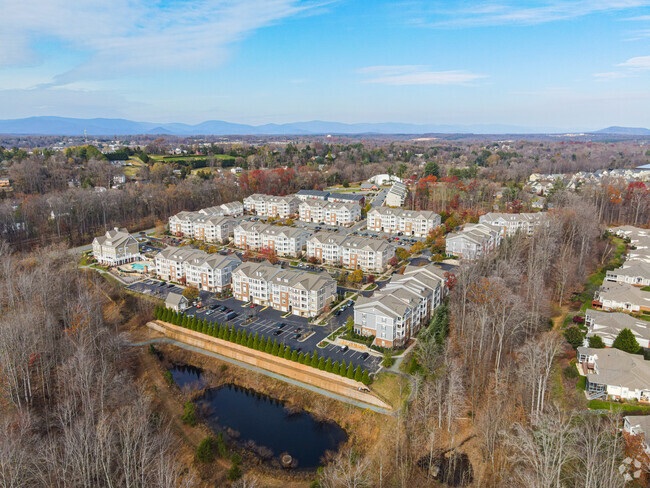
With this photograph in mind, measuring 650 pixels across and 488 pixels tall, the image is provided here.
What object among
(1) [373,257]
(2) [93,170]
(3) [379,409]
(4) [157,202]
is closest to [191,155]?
(2) [93,170]

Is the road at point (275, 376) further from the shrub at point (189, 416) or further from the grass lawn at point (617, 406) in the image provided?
the grass lawn at point (617, 406)

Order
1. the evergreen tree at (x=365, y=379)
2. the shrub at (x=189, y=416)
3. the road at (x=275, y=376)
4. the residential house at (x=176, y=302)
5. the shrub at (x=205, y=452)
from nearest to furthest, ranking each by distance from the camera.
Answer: the shrub at (x=205, y=452) → the shrub at (x=189, y=416) → the road at (x=275, y=376) → the evergreen tree at (x=365, y=379) → the residential house at (x=176, y=302)

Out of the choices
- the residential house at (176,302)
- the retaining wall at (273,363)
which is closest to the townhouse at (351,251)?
the residential house at (176,302)

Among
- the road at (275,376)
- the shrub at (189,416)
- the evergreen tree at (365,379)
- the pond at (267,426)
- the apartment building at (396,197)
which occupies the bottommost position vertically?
the pond at (267,426)

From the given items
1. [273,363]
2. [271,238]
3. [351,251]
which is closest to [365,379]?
[273,363]

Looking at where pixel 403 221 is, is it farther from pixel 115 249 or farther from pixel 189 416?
pixel 189 416

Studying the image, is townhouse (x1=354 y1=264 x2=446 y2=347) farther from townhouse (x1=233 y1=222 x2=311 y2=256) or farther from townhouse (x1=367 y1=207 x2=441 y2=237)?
townhouse (x1=367 y1=207 x2=441 y2=237)

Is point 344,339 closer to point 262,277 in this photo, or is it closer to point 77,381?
point 262,277
